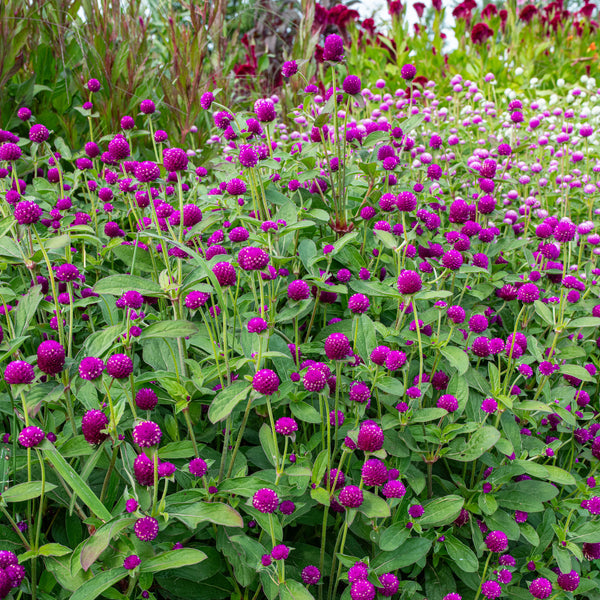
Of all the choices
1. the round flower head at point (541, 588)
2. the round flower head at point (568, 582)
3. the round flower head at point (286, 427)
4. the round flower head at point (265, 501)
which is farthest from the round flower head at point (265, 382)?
the round flower head at point (568, 582)

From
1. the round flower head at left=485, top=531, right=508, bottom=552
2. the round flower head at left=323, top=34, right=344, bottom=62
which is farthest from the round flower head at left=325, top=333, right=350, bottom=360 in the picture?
the round flower head at left=323, top=34, right=344, bottom=62

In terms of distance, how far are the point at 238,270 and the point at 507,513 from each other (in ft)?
4.19

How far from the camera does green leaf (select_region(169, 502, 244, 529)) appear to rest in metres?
1.32

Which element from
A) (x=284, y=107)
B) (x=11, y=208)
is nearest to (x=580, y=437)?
(x=11, y=208)

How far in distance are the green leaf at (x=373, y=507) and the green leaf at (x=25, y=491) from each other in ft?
2.67

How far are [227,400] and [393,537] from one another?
2.07 feet

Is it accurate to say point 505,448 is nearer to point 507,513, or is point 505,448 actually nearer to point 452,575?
point 507,513

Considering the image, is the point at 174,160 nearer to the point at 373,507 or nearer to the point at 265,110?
the point at 265,110

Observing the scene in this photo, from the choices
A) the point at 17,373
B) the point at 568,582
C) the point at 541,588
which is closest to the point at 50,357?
the point at 17,373

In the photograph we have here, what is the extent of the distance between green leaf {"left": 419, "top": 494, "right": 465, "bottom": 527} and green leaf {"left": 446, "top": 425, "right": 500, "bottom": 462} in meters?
0.14

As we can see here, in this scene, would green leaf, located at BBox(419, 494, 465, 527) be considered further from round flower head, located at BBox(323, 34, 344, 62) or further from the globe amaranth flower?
round flower head, located at BBox(323, 34, 344, 62)

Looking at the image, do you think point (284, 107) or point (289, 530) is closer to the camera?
point (289, 530)

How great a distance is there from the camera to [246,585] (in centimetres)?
152

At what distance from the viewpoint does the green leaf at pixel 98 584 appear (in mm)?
1237
